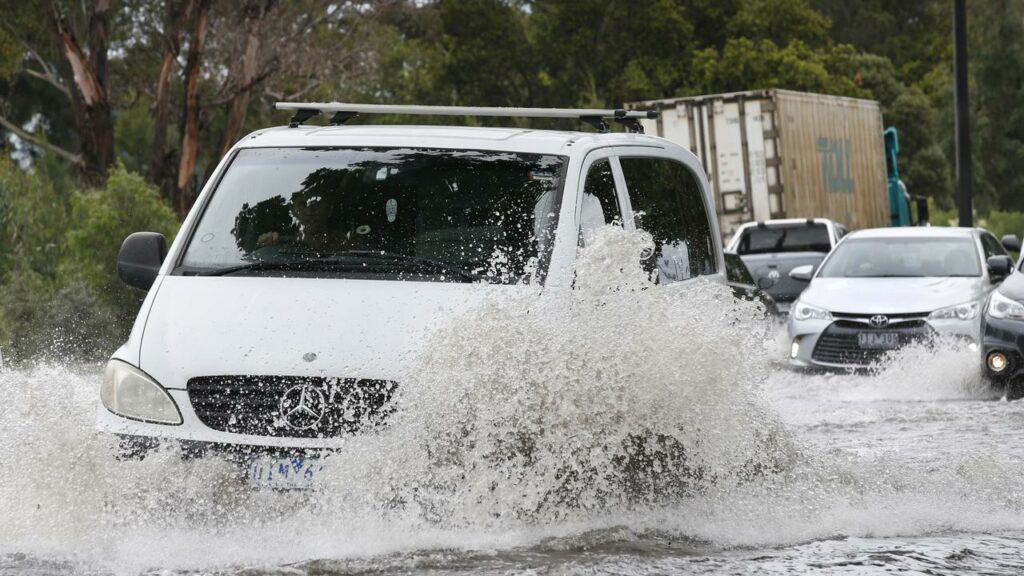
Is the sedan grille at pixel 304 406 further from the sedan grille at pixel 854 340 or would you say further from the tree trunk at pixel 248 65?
the tree trunk at pixel 248 65

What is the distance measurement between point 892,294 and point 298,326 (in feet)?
33.1

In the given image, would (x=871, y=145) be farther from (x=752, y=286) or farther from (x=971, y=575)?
(x=971, y=575)

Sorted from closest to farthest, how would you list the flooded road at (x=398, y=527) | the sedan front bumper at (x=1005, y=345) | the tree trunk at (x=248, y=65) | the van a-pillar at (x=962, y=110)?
1. the flooded road at (x=398, y=527)
2. the sedan front bumper at (x=1005, y=345)
3. the tree trunk at (x=248, y=65)
4. the van a-pillar at (x=962, y=110)

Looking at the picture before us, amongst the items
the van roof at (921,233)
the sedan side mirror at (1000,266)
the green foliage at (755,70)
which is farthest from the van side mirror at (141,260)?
the green foliage at (755,70)

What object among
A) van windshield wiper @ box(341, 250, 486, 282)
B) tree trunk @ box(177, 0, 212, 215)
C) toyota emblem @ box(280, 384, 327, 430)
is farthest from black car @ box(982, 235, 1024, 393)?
tree trunk @ box(177, 0, 212, 215)

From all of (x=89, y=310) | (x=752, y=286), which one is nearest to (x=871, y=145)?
(x=752, y=286)

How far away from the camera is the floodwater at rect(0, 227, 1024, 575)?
6.11 m

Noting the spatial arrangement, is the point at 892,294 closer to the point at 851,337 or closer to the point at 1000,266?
the point at 851,337

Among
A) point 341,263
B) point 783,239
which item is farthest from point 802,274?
point 341,263

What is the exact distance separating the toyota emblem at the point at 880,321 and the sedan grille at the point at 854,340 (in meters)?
0.04

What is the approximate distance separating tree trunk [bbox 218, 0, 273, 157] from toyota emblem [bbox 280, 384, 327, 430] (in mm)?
20116

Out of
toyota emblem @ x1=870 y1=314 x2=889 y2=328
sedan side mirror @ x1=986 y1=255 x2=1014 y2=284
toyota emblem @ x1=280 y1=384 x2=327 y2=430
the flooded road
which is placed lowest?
the flooded road

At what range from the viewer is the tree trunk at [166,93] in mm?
24844

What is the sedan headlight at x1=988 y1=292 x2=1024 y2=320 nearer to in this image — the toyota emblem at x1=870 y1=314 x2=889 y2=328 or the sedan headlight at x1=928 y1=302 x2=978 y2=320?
the sedan headlight at x1=928 y1=302 x2=978 y2=320
